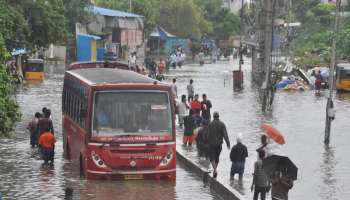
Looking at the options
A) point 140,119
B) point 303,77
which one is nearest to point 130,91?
point 140,119

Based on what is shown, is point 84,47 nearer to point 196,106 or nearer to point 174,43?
point 174,43

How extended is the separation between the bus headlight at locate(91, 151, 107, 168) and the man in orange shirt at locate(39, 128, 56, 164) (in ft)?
11.0

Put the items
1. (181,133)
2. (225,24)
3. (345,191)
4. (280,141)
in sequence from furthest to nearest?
(225,24), (181,133), (345,191), (280,141)

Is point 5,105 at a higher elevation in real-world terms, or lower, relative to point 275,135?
higher

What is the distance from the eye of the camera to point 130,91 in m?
20.8

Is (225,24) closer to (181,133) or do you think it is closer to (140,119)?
(181,133)

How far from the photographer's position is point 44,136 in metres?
23.7

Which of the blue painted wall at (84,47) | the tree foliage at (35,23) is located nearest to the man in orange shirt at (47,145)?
the tree foliage at (35,23)

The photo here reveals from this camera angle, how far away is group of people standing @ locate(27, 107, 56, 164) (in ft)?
77.5

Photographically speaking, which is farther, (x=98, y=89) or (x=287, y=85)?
(x=287, y=85)

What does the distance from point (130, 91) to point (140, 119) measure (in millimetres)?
680

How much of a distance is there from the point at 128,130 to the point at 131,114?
1.25ft

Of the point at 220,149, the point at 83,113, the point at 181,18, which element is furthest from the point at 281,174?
the point at 181,18

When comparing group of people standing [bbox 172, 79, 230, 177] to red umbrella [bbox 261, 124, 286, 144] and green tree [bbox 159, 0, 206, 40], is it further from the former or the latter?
green tree [bbox 159, 0, 206, 40]
